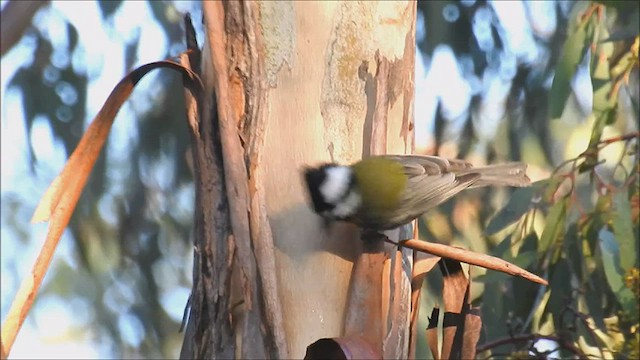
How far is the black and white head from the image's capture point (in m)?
1.28

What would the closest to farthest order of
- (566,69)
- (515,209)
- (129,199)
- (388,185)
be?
(388,185) < (515,209) < (566,69) < (129,199)

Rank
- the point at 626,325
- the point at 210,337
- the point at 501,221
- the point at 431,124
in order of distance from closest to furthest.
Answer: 1. the point at 210,337
2. the point at 626,325
3. the point at 501,221
4. the point at 431,124

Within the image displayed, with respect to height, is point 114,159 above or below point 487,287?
above

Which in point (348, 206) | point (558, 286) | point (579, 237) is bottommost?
point (558, 286)

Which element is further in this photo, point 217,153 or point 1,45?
point 217,153

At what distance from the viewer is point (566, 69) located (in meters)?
2.41

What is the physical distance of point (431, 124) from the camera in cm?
285

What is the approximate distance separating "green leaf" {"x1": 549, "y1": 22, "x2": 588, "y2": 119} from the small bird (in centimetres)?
32

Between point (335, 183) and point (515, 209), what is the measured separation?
993 millimetres

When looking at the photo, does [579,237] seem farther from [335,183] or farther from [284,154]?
[284,154]

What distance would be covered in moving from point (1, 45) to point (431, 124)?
7.50 feet

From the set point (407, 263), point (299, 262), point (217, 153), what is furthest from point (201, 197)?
point (407, 263)

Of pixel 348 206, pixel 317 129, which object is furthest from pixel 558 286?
pixel 317 129

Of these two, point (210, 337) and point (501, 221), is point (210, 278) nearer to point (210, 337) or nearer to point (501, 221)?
point (210, 337)
